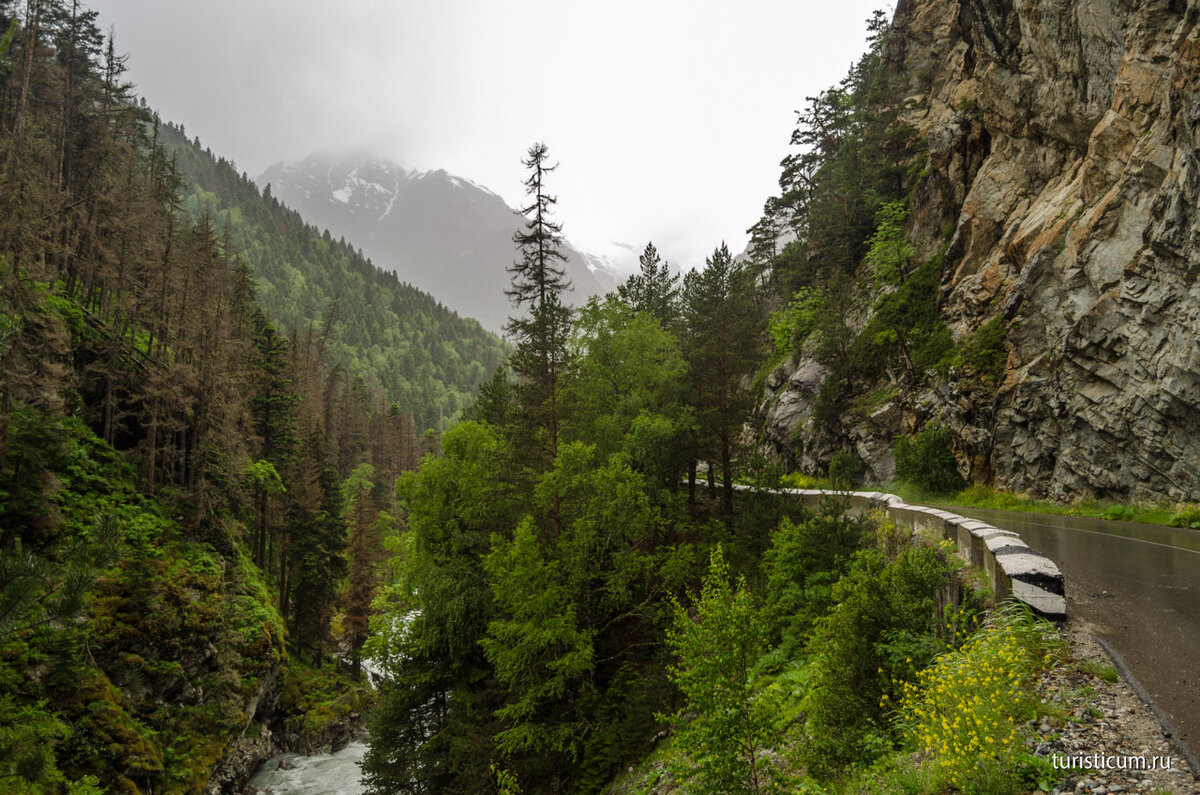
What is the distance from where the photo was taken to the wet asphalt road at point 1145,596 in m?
5.20

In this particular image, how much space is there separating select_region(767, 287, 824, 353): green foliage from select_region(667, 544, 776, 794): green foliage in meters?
35.0

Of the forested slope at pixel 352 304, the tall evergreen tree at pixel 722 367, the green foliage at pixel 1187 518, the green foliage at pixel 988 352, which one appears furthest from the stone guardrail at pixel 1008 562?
the forested slope at pixel 352 304

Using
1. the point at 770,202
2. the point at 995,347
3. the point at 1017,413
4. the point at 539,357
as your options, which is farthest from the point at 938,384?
the point at 770,202

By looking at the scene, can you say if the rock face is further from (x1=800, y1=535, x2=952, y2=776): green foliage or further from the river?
(x1=800, y1=535, x2=952, y2=776): green foliage

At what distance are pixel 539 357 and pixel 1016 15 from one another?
26.3 meters

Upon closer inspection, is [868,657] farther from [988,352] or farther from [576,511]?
[988,352]

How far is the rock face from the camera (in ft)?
50.4

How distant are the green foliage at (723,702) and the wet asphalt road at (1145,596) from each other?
13.3 ft

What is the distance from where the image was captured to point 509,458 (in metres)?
20.3

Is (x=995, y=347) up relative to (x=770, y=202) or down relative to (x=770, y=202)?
down

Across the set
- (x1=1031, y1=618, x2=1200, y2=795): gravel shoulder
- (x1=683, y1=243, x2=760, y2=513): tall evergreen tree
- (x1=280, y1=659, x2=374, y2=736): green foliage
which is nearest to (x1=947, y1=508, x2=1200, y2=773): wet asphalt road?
(x1=1031, y1=618, x2=1200, y2=795): gravel shoulder

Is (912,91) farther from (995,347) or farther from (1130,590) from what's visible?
(1130,590)

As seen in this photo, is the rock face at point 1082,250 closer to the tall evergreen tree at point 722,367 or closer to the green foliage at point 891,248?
the green foliage at point 891,248

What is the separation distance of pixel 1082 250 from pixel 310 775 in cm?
3756
